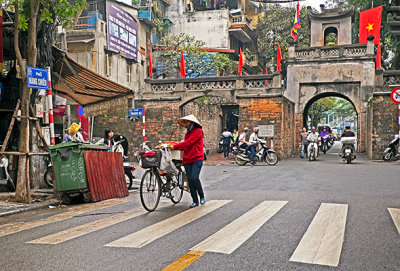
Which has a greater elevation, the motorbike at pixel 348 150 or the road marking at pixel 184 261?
the motorbike at pixel 348 150

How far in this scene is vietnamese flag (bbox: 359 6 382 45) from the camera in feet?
88.2

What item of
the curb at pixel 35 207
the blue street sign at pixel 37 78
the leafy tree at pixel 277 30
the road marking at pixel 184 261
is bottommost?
the curb at pixel 35 207

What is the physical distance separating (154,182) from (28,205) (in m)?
2.65

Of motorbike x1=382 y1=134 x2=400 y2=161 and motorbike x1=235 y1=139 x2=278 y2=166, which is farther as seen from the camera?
motorbike x1=382 y1=134 x2=400 y2=161

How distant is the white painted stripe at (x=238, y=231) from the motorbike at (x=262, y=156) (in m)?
10.8

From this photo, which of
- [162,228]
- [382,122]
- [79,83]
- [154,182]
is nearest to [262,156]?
[382,122]

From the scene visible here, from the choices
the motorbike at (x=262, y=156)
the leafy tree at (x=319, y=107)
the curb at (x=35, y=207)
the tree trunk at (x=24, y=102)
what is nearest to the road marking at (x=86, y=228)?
the curb at (x=35, y=207)

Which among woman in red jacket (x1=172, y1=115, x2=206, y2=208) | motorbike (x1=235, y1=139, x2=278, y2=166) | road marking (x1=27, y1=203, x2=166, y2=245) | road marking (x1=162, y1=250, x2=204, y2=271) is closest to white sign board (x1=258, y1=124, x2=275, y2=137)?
motorbike (x1=235, y1=139, x2=278, y2=166)

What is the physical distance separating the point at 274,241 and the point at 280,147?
16.7 m

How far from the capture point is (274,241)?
491 centimetres

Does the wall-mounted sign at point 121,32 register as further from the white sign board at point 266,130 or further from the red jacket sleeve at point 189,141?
the red jacket sleeve at point 189,141

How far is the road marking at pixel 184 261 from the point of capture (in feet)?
12.8

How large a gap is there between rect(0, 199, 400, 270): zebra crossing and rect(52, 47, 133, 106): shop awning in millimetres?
4090

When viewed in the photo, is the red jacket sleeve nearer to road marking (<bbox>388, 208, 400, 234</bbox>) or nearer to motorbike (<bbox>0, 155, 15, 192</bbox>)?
road marking (<bbox>388, 208, 400, 234</bbox>)
